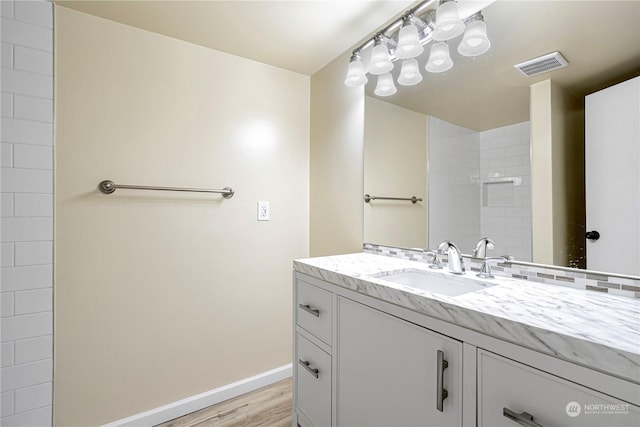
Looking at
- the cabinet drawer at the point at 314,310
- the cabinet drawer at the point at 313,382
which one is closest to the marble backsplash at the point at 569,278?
the cabinet drawer at the point at 314,310

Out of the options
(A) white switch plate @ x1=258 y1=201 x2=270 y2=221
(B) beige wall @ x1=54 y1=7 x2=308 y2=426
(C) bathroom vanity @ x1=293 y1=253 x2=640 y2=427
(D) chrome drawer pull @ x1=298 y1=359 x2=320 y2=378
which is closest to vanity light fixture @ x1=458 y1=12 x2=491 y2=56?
(C) bathroom vanity @ x1=293 y1=253 x2=640 y2=427

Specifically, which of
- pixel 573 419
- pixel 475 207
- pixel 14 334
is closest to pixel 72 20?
pixel 14 334

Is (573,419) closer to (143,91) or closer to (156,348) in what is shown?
(156,348)

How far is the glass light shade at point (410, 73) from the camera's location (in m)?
1.47

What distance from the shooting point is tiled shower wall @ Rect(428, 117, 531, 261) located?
1.13 meters

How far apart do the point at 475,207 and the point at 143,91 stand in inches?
68.5

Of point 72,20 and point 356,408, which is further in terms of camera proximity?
point 72,20


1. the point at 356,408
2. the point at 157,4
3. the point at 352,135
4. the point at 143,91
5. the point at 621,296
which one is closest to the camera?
the point at 621,296

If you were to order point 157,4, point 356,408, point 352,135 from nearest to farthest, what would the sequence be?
1. point 356,408
2. point 157,4
3. point 352,135

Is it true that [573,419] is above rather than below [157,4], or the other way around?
below

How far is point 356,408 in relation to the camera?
1.05 m

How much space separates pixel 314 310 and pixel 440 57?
1.23 m

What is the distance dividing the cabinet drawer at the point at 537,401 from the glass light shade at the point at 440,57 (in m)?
1.19

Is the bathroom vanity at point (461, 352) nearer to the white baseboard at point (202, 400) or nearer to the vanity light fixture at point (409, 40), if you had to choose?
the white baseboard at point (202, 400)
